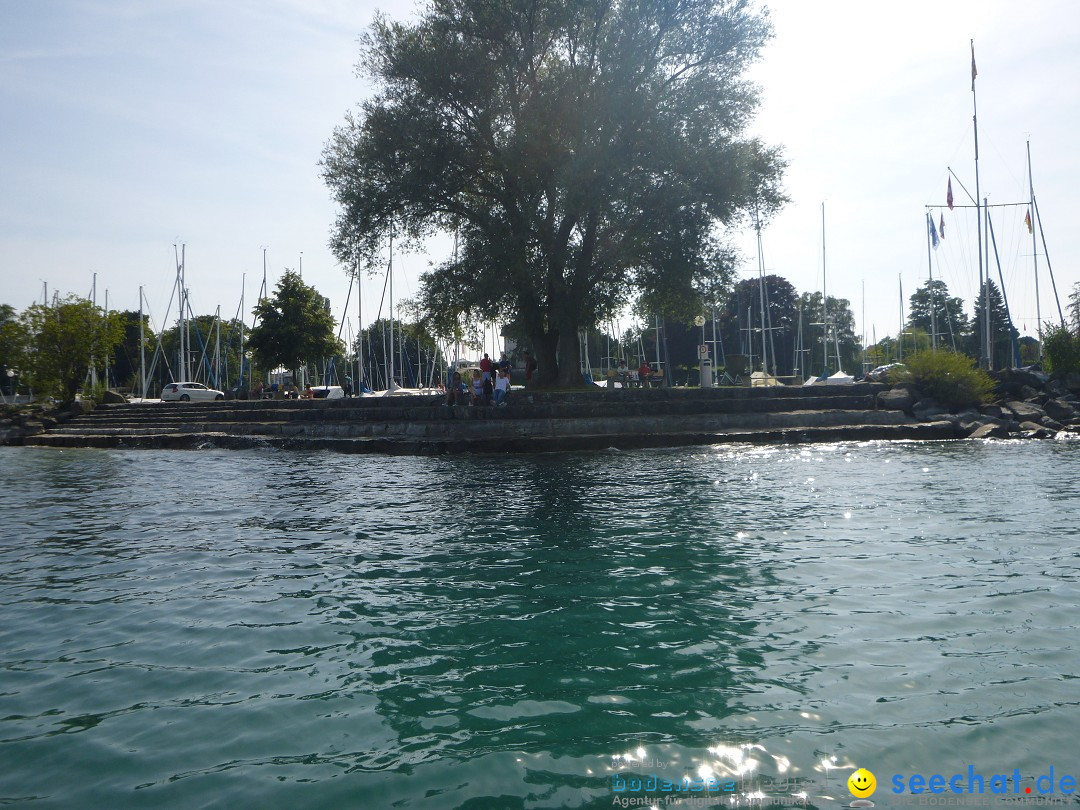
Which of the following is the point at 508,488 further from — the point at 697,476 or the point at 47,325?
the point at 47,325

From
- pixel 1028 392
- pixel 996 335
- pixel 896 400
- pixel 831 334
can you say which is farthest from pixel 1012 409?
pixel 831 334

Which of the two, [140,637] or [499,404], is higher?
[499,404]

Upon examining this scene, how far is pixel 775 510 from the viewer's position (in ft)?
38.1

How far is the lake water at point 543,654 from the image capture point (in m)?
4.06

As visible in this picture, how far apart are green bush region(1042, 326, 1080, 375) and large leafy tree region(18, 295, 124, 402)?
4177 centimetres

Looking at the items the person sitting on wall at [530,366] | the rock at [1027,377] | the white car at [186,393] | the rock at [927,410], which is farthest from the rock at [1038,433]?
the white car at [186,393]

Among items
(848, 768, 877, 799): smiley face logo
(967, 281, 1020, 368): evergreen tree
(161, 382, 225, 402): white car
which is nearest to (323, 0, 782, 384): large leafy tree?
(967, 281, 1020, 368): evergreen tree

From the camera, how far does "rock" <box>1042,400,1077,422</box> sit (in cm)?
2583

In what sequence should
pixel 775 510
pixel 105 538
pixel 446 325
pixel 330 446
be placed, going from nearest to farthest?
pixel 105 538
pixel 775 510
pixel 330 446
pixel 446 325

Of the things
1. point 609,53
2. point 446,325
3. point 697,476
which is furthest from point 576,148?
point 697,476

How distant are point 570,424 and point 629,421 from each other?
1750 mm

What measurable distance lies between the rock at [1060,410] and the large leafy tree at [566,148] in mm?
11153

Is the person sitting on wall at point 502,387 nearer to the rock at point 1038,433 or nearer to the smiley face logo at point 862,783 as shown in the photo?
the rock at point 1038,433

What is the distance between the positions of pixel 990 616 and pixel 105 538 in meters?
10.1
